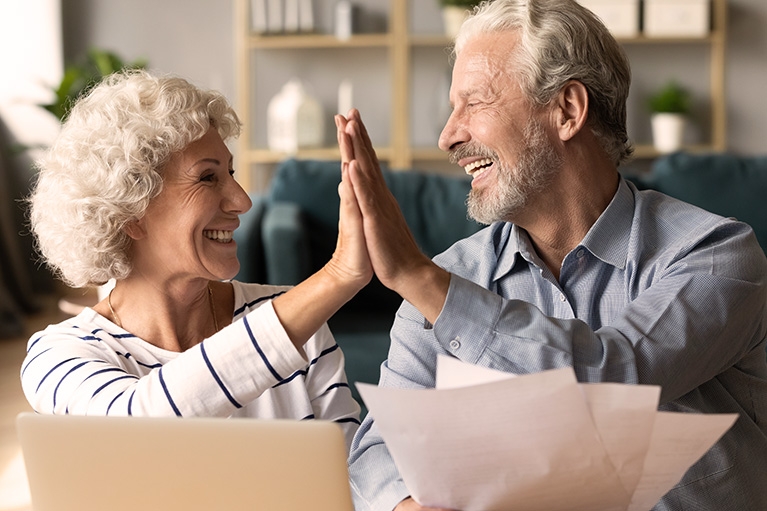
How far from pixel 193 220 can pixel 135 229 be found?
108 millimetres

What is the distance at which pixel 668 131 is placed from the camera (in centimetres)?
514

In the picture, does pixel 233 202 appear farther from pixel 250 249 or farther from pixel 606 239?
pixel 250 249

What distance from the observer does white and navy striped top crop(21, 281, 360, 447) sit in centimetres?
98

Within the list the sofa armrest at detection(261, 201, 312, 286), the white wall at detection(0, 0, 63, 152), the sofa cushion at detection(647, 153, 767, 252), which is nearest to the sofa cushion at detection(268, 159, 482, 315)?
the sofa armrest at detection(261, 201, 312, 286)

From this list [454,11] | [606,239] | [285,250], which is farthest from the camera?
[454,11]

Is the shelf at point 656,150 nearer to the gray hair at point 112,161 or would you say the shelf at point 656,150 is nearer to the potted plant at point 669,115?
the potted plant at point 669,115

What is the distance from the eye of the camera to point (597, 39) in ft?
4.42

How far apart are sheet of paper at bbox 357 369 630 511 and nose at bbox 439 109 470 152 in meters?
0.71

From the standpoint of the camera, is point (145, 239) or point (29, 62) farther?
point (29, 62)

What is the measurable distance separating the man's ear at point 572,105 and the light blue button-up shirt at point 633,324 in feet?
0.39

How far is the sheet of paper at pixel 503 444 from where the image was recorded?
2.15 ft

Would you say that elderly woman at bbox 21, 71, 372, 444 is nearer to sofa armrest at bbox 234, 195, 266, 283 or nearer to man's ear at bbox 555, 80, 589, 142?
man's ear at bbox 555, 80, 589, 142

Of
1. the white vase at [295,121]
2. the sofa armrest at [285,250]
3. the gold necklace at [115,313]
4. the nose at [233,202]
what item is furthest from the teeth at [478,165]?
the white vase at [295,121]

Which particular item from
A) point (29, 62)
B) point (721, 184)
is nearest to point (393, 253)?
point (721, 184)
